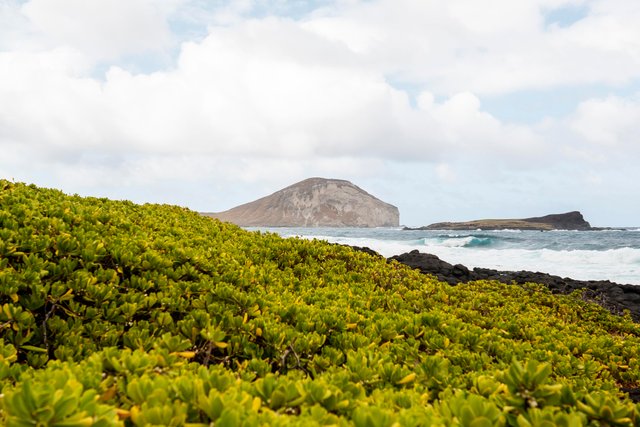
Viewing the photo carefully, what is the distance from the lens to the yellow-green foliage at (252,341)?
2.22 metres

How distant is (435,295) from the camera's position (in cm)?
740

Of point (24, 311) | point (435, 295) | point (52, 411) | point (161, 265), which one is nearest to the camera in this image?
point (52, 411)

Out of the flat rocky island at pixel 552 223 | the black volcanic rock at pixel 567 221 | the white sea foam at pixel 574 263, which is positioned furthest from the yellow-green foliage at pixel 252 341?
the black volcanic rock at pixel 567 221

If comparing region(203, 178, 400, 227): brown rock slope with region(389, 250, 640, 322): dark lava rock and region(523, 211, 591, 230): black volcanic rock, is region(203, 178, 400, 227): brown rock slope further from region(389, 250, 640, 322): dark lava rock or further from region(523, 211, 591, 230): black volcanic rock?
region(389, 250, 640, 322): dark lava rock

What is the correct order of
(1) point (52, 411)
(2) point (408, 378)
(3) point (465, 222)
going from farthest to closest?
(3) point (465, 222), (2) point (408, 378), (1) point (52, 411)

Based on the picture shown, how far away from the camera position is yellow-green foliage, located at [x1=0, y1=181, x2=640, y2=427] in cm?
222

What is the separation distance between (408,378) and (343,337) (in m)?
1.20

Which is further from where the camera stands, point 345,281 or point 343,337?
point 345,281

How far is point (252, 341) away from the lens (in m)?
4.13

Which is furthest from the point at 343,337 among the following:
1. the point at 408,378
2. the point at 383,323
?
the point at 408,378

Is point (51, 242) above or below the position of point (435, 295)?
above

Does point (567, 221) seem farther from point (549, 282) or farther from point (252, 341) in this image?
point (252, 341)

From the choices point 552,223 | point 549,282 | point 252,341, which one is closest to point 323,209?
point 552,223

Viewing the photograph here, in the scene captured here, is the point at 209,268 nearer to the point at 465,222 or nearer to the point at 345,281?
the point at 345,281
